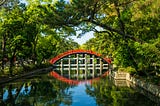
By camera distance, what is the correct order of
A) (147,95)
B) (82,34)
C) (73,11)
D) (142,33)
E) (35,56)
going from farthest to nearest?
(35,56), (142,33), (147,95), (82,34), (73,11)

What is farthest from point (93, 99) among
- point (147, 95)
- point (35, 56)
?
point (35, 56)

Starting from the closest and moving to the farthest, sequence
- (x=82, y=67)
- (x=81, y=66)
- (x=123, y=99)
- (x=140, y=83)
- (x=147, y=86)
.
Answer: (x=123, y=99) < (x=147, y=86) < (x=140, y=83) < (x=82, y=67) < (x=81, y=66)

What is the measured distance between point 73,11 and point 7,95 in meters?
11.8

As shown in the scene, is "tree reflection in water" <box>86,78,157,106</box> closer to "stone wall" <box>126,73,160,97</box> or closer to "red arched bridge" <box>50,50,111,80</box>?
"stone wall" <box>126,73,160,97</box>

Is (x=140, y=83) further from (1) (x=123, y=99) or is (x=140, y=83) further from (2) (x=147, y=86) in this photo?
(1) (x=123, y=99)

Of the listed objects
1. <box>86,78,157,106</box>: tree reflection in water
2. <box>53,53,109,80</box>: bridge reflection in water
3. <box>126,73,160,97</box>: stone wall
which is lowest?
<box>86,78,157,106</box>: tree reflection in water

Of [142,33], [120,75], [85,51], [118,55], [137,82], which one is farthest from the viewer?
[85,51]

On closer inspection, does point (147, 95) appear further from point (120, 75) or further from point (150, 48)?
point (120, 75)

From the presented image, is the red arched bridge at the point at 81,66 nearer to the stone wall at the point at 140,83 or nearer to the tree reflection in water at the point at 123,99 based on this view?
the stone wall at the point at 140,83

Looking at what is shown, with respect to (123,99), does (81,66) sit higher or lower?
higher

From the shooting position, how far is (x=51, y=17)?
938 inches

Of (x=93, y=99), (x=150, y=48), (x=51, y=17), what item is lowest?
(x=93, y=99)

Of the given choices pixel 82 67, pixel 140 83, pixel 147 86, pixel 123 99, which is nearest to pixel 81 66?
pixel 82 67

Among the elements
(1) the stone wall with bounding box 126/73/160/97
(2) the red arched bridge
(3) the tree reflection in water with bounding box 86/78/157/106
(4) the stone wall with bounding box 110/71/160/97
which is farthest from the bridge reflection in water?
(3) the tree reflection in water with bounding box 86/78/157/106
